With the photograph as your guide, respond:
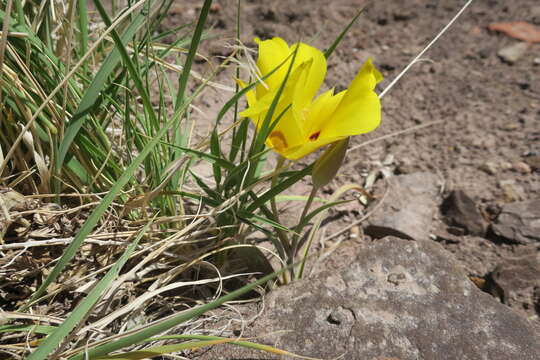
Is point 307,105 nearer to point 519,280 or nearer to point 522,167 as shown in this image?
point 519,280

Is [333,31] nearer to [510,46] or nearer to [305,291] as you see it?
[510,46]

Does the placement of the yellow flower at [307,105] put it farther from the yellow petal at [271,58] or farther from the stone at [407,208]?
the stone at [407,208]

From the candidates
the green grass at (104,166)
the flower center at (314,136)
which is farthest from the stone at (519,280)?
the flower center at (314,136)

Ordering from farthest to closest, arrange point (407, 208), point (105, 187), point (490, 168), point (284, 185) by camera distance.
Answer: point (490, 168) < point (407, 208) < point (105, 187) < point (284, 185)

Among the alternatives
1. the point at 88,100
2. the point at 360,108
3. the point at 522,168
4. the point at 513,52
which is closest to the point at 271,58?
the point at 360,108

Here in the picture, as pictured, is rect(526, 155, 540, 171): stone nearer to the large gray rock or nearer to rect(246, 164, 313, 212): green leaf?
the large gray rock

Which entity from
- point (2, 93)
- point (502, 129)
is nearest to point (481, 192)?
point (502, 129)

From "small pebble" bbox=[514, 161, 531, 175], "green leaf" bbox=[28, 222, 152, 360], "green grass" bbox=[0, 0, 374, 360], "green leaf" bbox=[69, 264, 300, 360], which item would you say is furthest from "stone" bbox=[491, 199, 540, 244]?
"green leaf" bbox=[28, 222, 152, 360]
